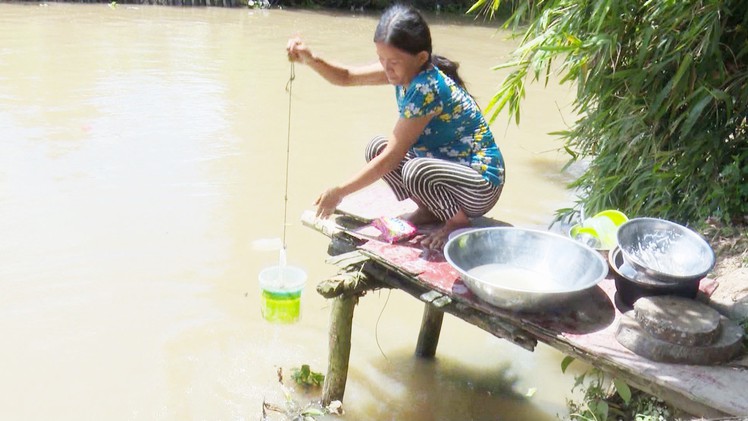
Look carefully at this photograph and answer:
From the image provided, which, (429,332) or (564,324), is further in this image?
(429,332)

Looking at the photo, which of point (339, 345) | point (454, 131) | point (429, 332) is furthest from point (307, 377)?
point (454, 131)

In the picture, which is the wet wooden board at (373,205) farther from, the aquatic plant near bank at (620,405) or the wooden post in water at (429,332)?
the aquatic plant near bank at (620,405)

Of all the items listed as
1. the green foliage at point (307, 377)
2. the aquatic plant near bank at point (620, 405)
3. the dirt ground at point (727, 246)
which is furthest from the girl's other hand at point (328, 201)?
the dirt ground at point (727, 246)

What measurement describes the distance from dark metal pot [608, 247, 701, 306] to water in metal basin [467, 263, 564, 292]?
215mm

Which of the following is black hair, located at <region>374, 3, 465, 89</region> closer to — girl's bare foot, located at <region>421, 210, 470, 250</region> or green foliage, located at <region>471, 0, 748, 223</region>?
girl's bare foot, located at <region>421, 210, 470, 250</region>

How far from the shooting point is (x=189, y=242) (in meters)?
4.66

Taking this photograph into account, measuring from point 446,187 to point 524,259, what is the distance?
16.1 inches

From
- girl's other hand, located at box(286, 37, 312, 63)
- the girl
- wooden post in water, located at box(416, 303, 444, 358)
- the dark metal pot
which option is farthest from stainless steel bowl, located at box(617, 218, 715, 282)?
girl's other hand, located at box(286, 37, 312, 63)

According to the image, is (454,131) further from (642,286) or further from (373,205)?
(642,286)

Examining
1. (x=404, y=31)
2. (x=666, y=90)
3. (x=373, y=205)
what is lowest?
(x=373, y=205)

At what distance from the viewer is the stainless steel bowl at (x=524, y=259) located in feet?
8.71

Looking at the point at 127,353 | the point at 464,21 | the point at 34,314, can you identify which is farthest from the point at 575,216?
the point at 464,21

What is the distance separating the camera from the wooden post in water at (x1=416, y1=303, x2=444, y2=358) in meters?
3.54

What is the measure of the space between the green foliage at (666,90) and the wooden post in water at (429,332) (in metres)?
1.03
